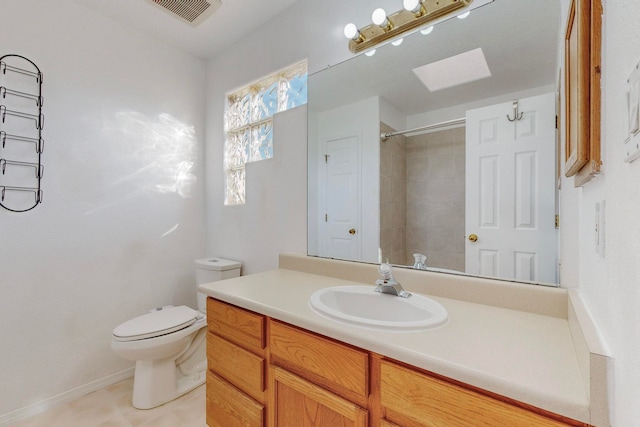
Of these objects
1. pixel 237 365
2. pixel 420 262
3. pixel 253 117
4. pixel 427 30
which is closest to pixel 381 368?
pixel 420 262

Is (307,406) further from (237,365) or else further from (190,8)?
(190,8)

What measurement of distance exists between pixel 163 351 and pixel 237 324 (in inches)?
32.0

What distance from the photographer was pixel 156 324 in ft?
5.79

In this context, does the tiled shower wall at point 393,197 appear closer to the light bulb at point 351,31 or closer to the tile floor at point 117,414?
the light bulb at point 351,31

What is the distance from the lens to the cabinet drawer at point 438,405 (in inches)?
24.7

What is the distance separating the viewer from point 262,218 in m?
2.07

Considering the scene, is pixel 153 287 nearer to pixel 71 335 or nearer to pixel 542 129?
pixel 71 335

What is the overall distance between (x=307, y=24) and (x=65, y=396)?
8.89 ft

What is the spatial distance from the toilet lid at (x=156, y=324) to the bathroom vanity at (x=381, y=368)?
0.50 meters

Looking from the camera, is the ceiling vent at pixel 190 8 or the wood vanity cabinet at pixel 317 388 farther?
the ceiling vent at pixel 190 8

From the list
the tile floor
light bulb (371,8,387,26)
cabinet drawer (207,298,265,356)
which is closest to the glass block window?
light bulb (371,8,387,26)

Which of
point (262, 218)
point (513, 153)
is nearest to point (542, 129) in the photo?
point (513, 153)

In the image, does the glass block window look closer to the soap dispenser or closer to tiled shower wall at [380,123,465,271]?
tiled shower wall at [380,123,465,271]

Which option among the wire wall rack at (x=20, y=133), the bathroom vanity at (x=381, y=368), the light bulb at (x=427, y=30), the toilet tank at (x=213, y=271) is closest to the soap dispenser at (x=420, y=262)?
the bathroom vanity at (x=381, y=368)
